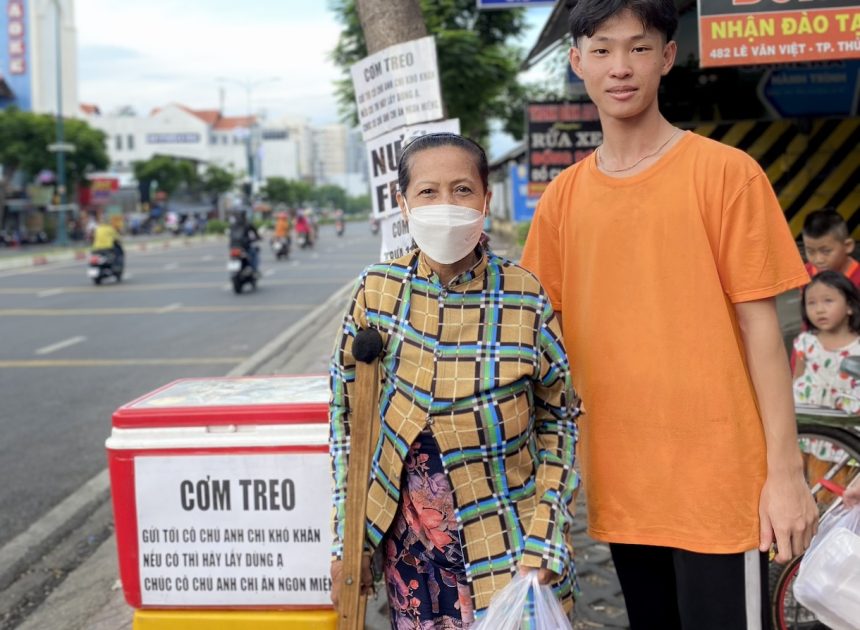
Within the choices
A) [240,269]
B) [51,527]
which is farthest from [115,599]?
[240,269]

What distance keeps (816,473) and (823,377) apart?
696 millimetres

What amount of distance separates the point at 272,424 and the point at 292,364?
268 inches

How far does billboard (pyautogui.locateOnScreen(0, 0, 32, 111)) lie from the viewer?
64.2m

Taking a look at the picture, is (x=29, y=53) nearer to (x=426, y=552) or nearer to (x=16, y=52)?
(x=16, y=52)

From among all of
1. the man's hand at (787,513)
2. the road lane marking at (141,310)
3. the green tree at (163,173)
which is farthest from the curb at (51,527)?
the green tree at (163,173)

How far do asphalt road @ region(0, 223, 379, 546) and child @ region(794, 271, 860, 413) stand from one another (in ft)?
13.0

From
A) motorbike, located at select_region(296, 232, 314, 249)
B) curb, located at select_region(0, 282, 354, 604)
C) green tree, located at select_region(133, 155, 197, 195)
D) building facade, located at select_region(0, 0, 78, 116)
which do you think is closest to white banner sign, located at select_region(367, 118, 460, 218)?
curb, located at select_region(0, 282, 354, 604)

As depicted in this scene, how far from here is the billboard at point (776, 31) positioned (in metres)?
3.11

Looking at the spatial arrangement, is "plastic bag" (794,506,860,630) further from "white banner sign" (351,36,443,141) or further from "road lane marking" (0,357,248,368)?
"road lane marking" (0,357,248,368)

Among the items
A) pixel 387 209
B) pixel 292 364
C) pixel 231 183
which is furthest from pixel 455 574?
pixel 231 183

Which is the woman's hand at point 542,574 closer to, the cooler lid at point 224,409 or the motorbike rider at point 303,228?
the cooler lid at point 224,409

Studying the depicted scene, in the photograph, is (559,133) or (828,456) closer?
(828,456)

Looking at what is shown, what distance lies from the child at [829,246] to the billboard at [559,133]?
12.3ft

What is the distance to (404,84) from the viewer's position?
4.19m
